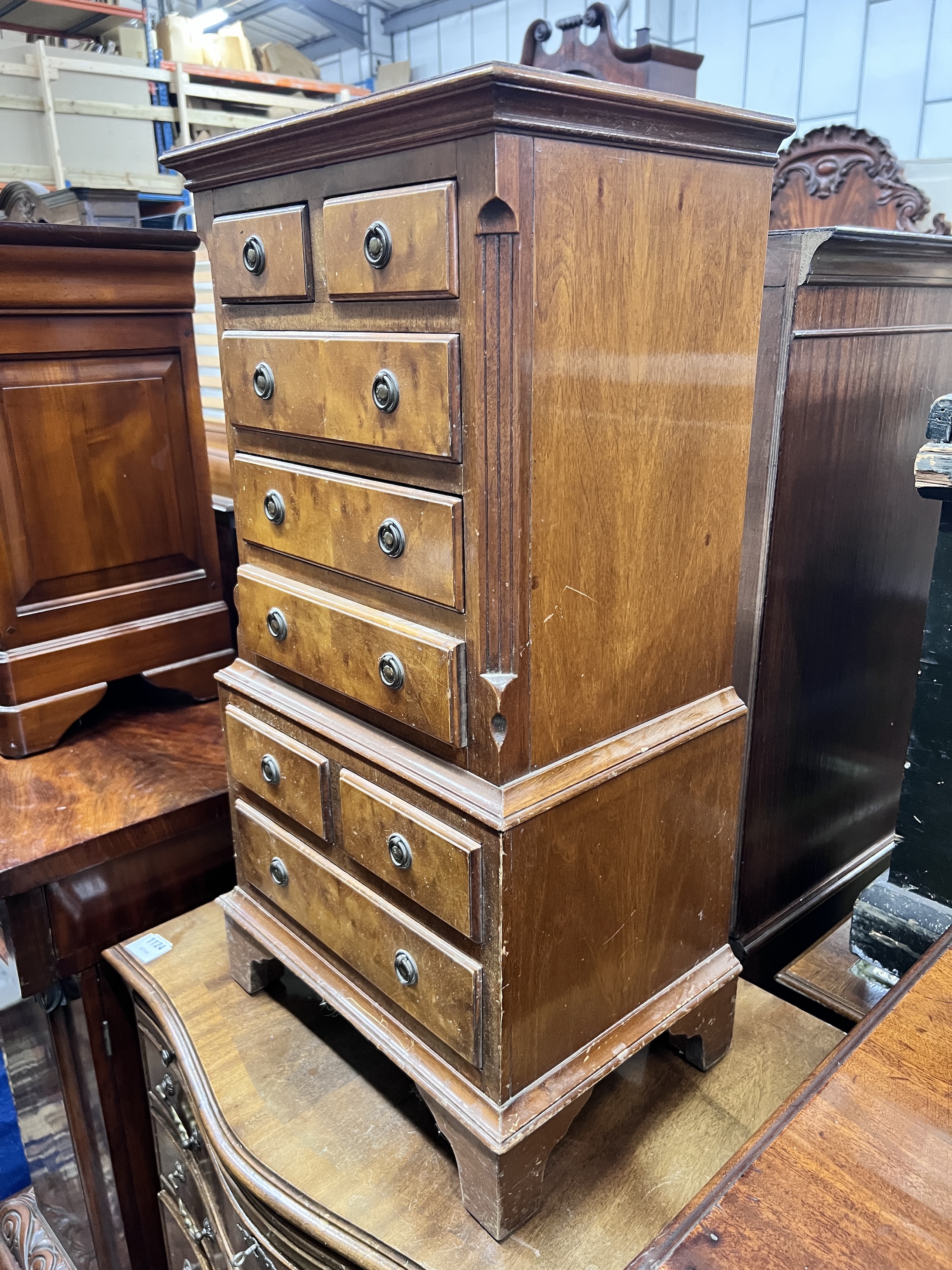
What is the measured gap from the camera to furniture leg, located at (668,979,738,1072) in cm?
113

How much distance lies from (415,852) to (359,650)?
0.22m

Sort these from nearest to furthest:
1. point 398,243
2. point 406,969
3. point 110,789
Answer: point 398,243, point 406,969, point 110,789

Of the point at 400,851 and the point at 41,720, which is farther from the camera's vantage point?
the point at 41,720

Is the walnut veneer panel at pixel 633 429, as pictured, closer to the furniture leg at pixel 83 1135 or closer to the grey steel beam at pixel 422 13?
the furniture leg at pixel 83 1135

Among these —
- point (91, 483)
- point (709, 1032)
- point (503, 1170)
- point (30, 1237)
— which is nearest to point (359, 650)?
point (503, 1170)

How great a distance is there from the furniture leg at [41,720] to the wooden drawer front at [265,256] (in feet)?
2.92

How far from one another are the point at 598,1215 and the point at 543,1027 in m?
0.24

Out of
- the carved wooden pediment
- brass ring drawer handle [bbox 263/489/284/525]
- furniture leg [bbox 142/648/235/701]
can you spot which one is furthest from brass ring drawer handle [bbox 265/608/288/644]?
the carved wooden pediment

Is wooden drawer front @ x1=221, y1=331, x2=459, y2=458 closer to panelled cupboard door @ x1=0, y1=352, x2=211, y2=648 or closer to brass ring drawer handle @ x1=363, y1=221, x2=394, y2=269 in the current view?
brass ring drawer handle @ x1=363, y1=221, x2=394, y2=269

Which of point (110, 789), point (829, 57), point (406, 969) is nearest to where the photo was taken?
point (406, 969)

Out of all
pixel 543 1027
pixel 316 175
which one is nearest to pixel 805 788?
pixel 543 1027

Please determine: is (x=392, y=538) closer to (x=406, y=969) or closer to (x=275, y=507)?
(x=275, y=507)

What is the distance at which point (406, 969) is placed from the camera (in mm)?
987

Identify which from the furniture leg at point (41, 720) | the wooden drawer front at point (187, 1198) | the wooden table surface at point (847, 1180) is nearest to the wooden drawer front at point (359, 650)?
the wooden table surface at point (847, 1180)
